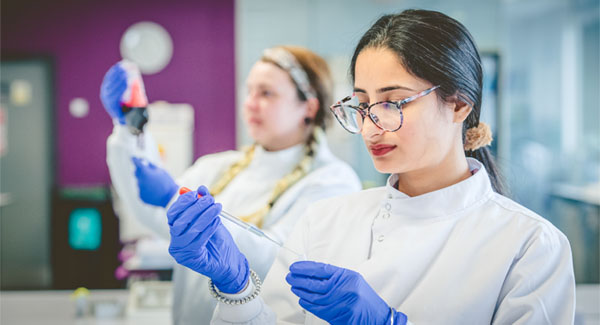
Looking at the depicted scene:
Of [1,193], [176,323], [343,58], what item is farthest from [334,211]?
[1,193]

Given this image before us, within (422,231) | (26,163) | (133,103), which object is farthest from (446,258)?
(26,163)

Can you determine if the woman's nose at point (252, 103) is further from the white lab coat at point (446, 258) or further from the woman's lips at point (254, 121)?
the white lab coat at point (446, 258)

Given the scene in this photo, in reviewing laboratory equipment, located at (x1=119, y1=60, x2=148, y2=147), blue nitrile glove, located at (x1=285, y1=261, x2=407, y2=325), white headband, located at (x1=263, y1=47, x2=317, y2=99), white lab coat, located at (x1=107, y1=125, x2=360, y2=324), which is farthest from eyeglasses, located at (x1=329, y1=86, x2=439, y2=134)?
laboratory equipment, located at (x1=119, y1=60, x2=148, y2=147)

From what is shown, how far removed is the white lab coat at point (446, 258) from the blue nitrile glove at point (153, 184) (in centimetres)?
69

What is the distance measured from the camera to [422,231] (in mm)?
1022

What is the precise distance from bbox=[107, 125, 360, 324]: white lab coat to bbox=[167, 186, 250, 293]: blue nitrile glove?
428mm

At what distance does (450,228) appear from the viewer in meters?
1.01

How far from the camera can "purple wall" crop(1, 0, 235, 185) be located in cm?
490

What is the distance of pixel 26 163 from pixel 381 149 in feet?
16.1

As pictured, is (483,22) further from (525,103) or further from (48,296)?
(48,296)

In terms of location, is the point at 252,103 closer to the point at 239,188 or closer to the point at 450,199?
the point at 239,188

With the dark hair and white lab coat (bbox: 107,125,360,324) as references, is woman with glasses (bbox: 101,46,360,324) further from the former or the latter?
the dark hair

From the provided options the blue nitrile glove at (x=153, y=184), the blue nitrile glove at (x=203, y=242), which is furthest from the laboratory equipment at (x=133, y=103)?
the blue nitrile glove at (x=203, y=242)

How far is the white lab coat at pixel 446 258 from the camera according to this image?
0.89m
